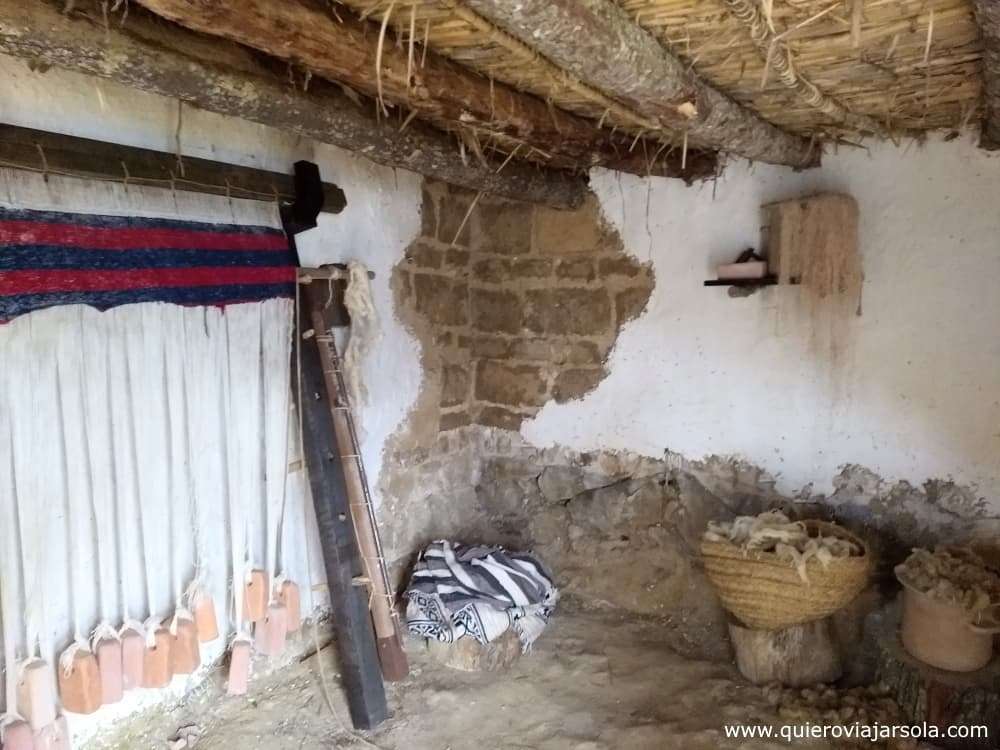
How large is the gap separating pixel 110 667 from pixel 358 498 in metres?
0.78

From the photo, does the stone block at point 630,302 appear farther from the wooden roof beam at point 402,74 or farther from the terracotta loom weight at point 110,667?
the terracotta loom weight at point 110,667

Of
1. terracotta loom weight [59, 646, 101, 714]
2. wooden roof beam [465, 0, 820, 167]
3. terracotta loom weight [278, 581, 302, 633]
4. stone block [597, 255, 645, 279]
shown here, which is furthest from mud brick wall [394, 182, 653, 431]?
terracotta loom weight [59, 646, 101, 714]

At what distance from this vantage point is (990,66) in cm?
140

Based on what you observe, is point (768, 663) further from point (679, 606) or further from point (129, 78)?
point (129, 78)

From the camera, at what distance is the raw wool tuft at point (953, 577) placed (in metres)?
1.97

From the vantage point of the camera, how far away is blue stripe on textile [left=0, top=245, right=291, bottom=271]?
4.91ft

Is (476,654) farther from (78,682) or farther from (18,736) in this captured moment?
(18,736)

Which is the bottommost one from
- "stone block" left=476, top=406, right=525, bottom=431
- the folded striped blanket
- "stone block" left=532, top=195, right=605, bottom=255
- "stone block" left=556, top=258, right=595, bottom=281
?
the folded striped blanket

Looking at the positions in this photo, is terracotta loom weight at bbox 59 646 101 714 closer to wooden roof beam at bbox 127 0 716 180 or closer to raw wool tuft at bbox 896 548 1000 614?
wooden roof beam at bbox 127 0 716 180

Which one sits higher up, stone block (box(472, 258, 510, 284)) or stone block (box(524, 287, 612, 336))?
stone block (box(472, 258, 510, 284))

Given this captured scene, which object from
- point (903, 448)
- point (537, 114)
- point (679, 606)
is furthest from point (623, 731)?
point (537, 114)

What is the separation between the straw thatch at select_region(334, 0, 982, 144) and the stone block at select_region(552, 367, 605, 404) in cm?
108

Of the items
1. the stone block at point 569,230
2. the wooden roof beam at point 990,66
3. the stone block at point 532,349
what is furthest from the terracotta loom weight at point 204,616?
the wooden roof beam at point 990,66

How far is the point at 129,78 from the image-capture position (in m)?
1.31
